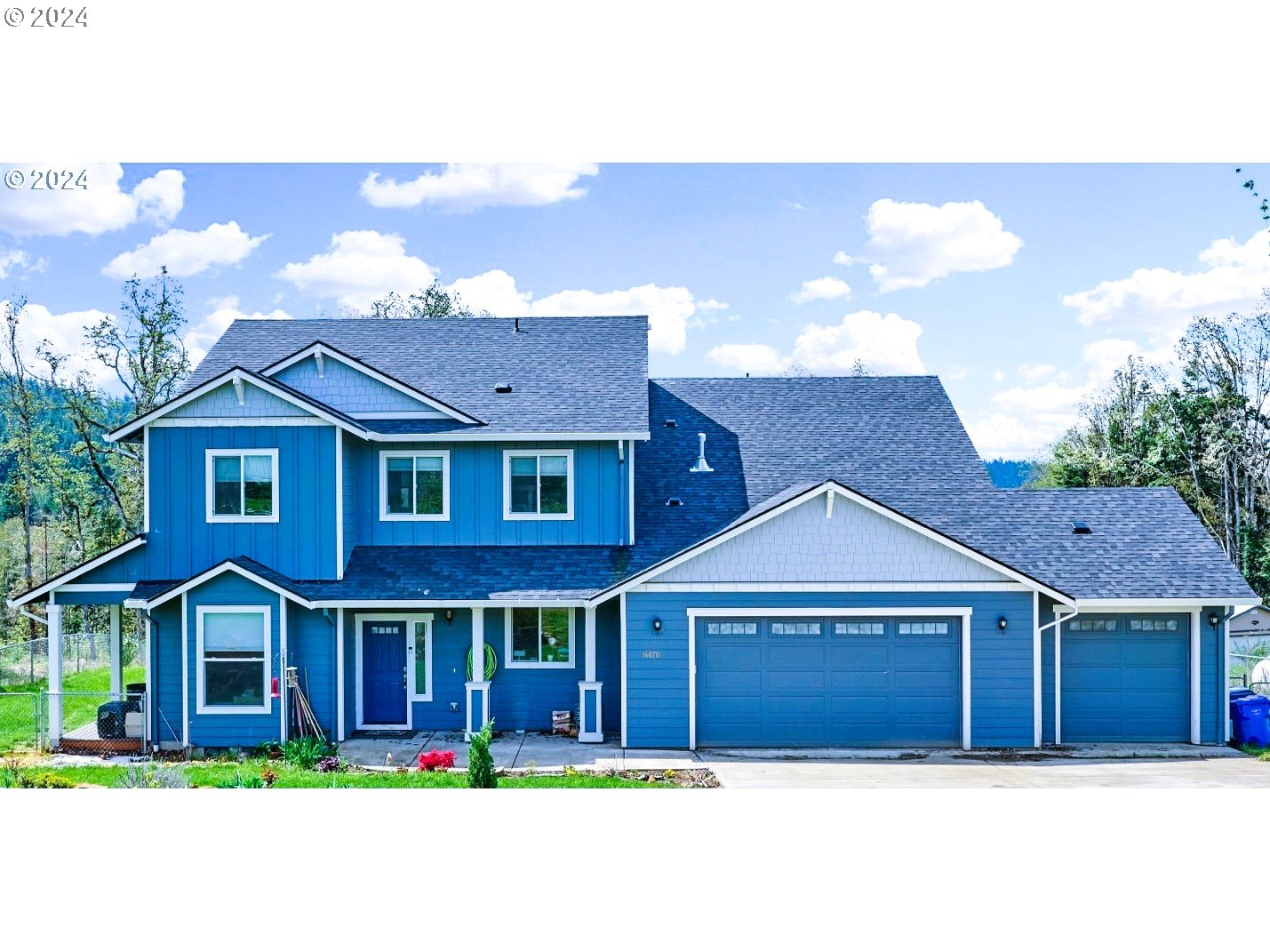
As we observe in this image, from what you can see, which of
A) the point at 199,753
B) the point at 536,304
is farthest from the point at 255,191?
the point at 199,753

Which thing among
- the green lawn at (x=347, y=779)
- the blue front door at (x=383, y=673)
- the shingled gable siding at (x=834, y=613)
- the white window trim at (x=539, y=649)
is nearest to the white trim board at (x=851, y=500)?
the shingled gable siding at (x=834, y=613)

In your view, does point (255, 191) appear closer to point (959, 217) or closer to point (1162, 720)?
point (959, 217)

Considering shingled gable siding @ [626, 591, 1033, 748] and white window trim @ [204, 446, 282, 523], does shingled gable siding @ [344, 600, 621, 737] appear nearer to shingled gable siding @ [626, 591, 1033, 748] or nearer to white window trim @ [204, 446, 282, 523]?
shingled gable siding @ [626, 591, 1033, 748]

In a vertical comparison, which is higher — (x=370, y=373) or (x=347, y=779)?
(x=370, y=373)

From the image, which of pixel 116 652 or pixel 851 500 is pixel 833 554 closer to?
pixel 851 500

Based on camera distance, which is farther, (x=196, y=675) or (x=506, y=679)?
(x=506, y=679)

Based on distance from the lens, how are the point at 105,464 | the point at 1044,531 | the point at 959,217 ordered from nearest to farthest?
the point at 1044,531 → the point at 959,217 → the point at 105,464

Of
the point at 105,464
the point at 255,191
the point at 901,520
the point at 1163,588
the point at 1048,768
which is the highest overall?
the point at 255,191

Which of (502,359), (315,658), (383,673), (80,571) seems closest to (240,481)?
(80,571)

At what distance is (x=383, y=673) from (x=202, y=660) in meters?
2.47

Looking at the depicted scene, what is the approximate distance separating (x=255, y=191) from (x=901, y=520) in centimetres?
1156

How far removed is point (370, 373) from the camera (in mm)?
14734

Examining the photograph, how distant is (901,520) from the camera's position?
12.6 meters

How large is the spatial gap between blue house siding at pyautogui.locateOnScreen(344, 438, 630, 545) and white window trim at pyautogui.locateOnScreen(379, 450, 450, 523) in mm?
48
